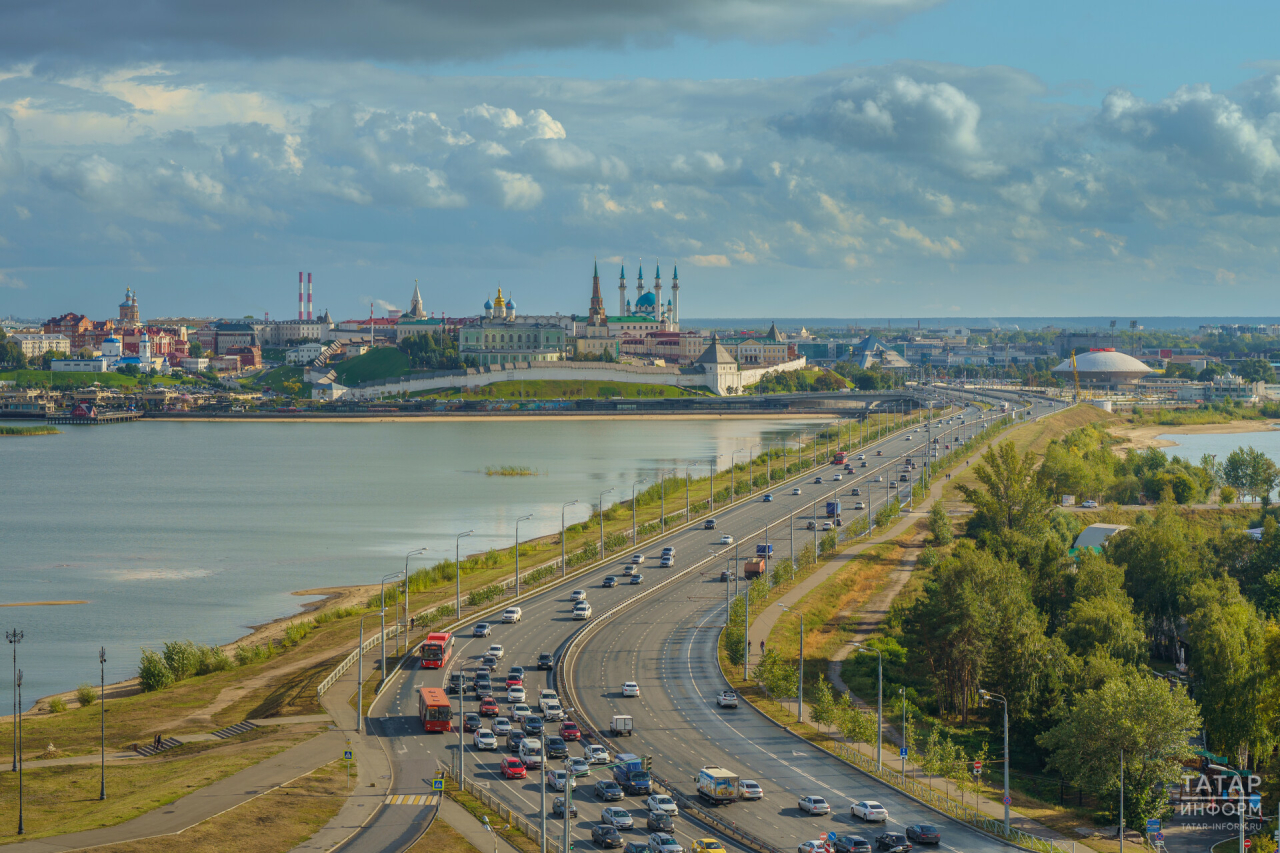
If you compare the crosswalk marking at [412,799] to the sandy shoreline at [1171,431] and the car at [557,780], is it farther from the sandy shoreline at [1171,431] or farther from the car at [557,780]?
the sandy shoreline at [1171,431]

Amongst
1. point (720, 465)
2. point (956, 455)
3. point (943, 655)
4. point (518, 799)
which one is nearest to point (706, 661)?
point (943, 655)

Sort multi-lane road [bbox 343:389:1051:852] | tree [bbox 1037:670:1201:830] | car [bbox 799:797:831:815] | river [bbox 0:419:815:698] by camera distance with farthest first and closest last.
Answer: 1. river [bbox 0:419:815:698]
2. tree [bbox 1037:670:1201:830]
3. car [bbox 799:797:831:815]
4. multi-lane road [bbox 343:389:1051:852]

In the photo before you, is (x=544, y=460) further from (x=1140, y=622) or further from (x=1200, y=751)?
(x=1200, y=751)

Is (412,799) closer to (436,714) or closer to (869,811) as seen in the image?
(436,714)

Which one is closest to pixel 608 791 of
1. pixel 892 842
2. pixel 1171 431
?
pixel 892 842

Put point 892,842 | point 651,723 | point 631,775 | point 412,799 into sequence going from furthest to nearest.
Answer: point 651,723
point 631,775
point 412,799
point 892,842

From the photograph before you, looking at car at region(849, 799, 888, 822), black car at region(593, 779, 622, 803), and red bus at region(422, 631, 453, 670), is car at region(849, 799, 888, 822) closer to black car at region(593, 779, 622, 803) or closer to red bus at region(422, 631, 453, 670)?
black car at region(593, 779, 622, 803)

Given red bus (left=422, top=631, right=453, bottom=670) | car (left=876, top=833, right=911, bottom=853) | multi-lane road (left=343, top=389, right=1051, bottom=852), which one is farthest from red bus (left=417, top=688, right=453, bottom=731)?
car (left=876, top=833, right=911, bottom=853)
